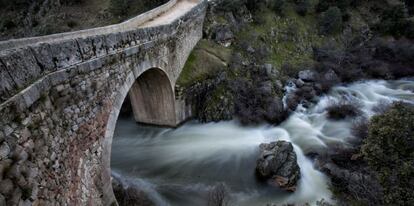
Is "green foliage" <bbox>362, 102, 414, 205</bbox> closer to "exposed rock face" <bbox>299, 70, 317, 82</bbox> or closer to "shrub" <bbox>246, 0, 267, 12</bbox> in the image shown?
"exposed rock face" <bbox>299, 70, 317, 82</bbox>

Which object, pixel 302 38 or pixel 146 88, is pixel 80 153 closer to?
pixel 146 88

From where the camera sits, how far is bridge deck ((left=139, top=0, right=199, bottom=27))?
15913 millimetres

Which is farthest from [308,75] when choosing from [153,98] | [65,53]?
[65,53]

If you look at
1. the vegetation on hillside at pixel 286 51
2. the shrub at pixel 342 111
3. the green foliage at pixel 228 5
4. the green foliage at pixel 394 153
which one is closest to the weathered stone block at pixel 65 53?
the green foliage at pixel 394 153

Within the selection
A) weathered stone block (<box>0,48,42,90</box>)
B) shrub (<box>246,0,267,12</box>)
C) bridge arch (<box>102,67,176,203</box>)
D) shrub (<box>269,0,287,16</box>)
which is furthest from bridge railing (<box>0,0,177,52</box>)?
shrub (<box>269,0,287,16</box>)

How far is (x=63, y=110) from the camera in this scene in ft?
19.2

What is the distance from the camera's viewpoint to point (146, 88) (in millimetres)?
15078

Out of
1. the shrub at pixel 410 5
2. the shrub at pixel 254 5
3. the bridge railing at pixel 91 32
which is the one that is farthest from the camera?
the shrub at pixel 410 5

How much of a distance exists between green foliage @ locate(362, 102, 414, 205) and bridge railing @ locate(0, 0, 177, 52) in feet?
25.5

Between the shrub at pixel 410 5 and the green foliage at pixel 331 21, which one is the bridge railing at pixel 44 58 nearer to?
the green foliage at pixel 331 21

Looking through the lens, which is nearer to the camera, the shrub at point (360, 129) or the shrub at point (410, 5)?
the shrub at point (360, 129)

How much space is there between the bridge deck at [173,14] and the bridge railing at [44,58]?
6852mm

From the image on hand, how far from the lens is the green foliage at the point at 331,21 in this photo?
958 inches

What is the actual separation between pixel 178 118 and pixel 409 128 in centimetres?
1122
